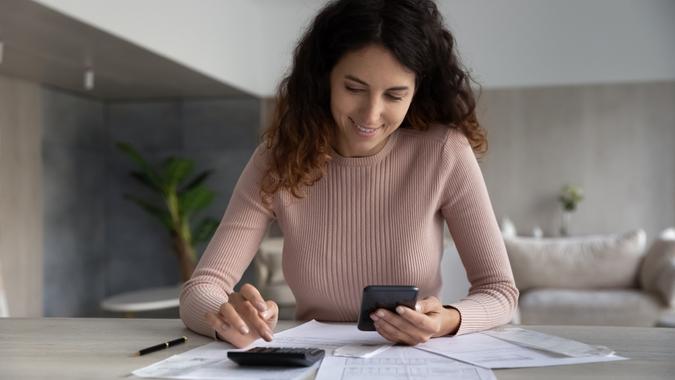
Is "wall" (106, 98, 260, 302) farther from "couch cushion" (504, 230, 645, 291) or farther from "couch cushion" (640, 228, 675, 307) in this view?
"couch cushion" (640, 228, 675, 307)

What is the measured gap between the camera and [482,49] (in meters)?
6.82

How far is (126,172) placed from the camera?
7082 millimetres

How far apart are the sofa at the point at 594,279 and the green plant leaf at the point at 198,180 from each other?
10.1 ft

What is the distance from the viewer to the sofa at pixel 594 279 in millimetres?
4332

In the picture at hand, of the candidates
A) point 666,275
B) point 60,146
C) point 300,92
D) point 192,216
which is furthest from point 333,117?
point 192,216

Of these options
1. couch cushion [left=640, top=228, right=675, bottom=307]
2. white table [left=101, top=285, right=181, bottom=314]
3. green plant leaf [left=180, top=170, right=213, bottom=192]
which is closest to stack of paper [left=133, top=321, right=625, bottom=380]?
couch cushion [left=640, top=228, right=675, bottom=307]

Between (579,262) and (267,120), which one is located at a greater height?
(267,120)

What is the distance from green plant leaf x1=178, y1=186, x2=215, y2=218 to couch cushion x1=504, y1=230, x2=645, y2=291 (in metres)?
2.83

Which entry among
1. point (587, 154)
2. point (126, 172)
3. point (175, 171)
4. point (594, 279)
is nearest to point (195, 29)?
point (175, 171)

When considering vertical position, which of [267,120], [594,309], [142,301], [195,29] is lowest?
[142,301]

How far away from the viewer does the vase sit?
6.65 meters

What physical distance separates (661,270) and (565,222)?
229 cm

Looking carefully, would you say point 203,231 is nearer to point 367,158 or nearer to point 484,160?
point 484,160

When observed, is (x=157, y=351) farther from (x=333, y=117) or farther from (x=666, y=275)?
(x=666, y=275)
